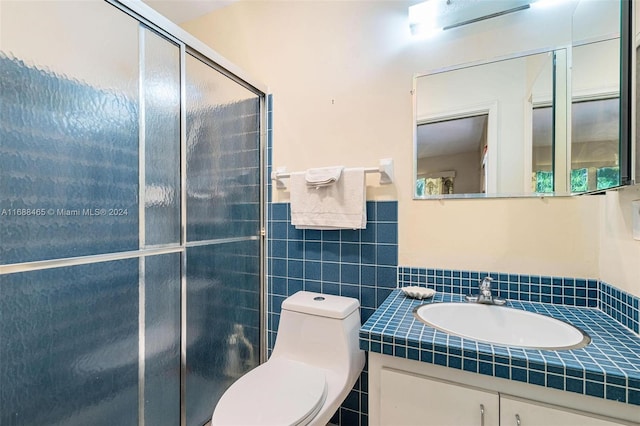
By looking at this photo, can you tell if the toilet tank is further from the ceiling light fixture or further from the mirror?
the ceiling light fixture

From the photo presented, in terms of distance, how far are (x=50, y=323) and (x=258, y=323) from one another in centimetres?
106

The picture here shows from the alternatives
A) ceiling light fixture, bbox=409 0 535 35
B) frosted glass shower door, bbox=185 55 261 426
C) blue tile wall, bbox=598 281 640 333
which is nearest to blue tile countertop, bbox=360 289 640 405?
blue tile wall, bbox=598 281 640 333

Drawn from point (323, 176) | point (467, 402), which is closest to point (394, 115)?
point (323, 176)

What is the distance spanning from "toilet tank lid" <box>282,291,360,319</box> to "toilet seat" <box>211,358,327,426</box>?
0.81ft

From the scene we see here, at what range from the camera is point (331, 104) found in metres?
1.64

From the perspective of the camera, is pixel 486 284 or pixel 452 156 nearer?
pixel 486 284

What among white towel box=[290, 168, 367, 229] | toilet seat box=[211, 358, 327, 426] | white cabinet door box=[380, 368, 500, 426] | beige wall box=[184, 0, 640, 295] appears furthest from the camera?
white towel box=[290, 168, 367, 229]

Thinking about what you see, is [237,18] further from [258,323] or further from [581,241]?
[581,241]

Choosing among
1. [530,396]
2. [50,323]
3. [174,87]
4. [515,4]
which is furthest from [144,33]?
[530,396]

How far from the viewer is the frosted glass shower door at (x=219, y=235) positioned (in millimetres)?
1361

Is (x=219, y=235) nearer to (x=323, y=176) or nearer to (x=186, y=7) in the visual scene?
(x=323, y=176)

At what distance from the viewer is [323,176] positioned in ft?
4.88

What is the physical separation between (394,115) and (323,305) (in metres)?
1.02

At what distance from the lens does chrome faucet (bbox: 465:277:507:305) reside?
47.4 inches
